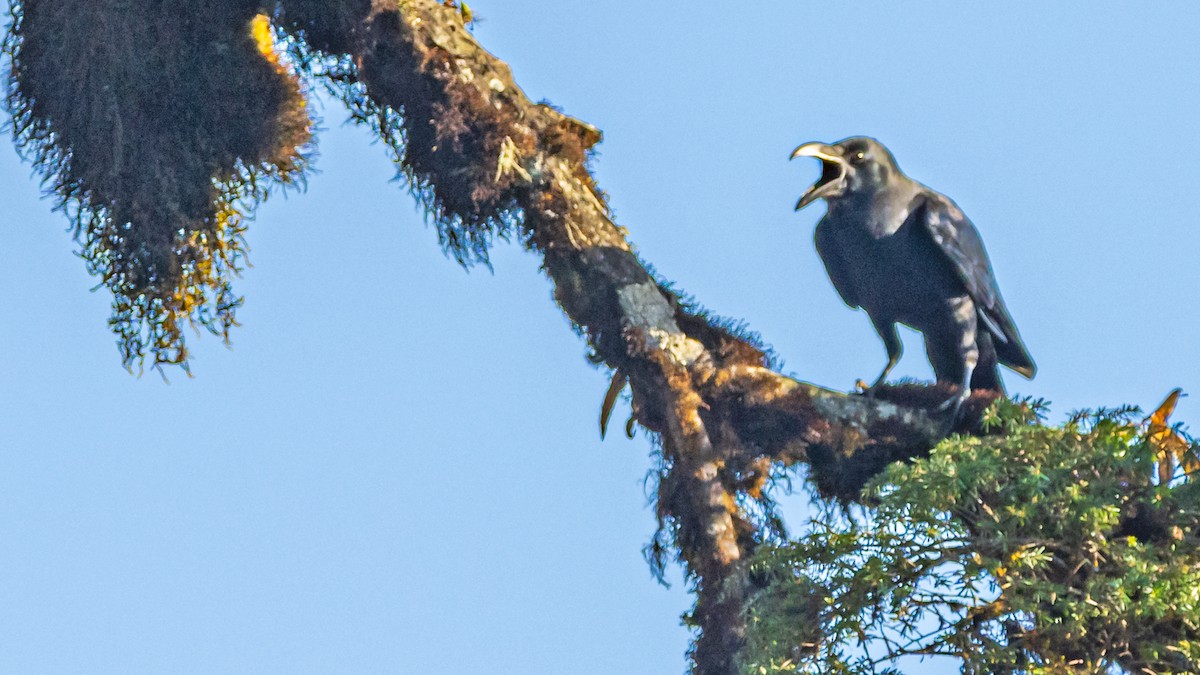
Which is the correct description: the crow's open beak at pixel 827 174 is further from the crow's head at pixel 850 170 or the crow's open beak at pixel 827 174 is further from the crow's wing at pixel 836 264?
the crow's wing at pixel 836 264

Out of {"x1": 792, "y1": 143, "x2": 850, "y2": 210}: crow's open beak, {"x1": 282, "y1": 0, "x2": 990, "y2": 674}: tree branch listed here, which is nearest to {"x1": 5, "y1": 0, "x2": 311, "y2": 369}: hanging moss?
{"x1": 282, "y1": 0, "x2": 990, "y2": 674}: tree branch

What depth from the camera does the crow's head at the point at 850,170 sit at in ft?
15.2

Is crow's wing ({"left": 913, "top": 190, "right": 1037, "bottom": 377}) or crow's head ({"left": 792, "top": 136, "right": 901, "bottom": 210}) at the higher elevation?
crow's head ({"left": 792, "top": 136, "right": 901, "bottom": 210})

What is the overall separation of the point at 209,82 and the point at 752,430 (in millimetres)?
2180

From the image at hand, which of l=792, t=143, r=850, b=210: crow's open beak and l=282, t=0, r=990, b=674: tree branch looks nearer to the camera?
l=282, t=0, r=990, b=674: tree branch

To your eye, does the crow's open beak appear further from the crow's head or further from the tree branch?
the tree branch

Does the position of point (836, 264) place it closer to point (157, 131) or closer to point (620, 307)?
point (620, 307)

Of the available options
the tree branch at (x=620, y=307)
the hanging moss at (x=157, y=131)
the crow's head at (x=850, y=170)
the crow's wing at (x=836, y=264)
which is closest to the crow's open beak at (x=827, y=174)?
the crow's head at (x=850, y=170)

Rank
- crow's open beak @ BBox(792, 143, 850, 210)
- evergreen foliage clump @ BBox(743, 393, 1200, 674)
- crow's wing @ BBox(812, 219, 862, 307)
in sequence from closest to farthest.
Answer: evergreen foliage clump @ BBox(743, 393, 1200, 674)
crow's open beak @ BBox(792, 143, 850, 210)
crow's wing @ BBox(812, 219, 862, 307)

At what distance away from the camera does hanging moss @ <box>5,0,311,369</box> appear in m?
5.05

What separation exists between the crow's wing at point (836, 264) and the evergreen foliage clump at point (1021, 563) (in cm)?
126

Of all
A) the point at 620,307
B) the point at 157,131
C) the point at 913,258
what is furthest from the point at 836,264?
the point at 157,131

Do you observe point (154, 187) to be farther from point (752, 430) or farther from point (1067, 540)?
point (1067, 540)

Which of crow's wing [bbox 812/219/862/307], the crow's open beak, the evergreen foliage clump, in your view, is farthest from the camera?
crow's wing [bbox 812/219/862/307]
